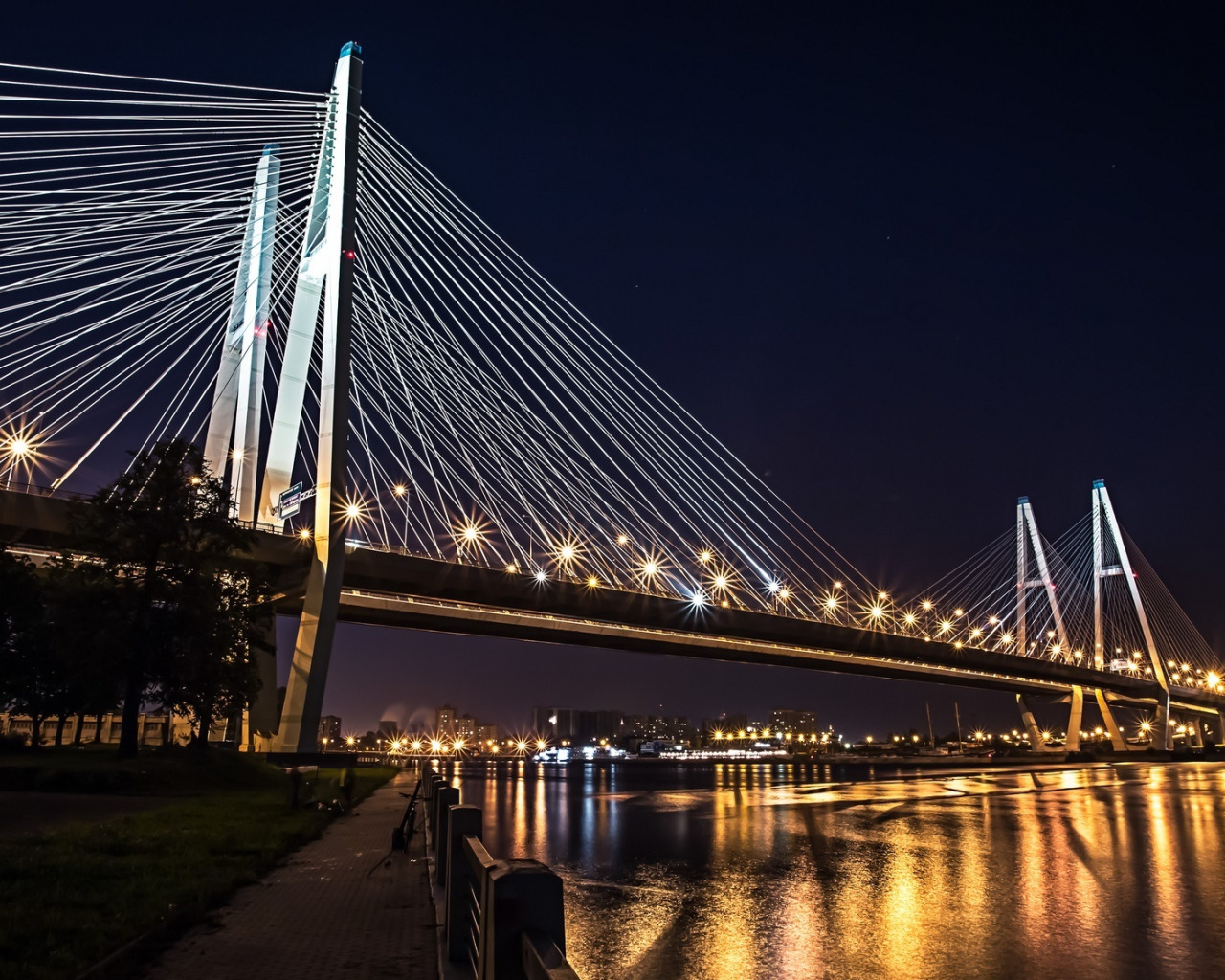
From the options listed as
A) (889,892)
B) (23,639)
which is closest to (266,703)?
(23,639)

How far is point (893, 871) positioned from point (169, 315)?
2822cm

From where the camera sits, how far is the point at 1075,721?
87125 millimetres

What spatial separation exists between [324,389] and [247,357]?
4.41 m

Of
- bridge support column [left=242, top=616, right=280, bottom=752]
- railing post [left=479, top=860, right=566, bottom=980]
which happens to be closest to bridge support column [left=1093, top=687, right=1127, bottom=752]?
bridge support column [left=242, top=616, right=280, bottom=752]

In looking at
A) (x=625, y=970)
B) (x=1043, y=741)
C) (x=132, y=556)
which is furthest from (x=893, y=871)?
(x=1043, y=741)

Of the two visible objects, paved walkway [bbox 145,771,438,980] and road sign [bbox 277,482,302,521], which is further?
road sign [bbox 277,482,302,521]

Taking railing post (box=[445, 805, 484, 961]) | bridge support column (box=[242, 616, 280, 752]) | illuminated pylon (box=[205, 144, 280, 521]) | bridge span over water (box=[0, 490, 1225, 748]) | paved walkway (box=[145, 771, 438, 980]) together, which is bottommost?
paved walkway (box=[145, 771, 438, 980])

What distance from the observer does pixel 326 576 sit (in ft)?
86.5

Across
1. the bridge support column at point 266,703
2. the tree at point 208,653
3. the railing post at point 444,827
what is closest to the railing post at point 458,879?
the railing post at point 444,827

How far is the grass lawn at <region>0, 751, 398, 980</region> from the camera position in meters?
6.28

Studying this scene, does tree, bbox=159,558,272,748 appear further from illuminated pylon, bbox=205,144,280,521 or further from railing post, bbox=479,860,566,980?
railing post, bbox=479,860,566,980

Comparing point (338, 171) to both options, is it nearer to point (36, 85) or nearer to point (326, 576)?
point (36, 85)

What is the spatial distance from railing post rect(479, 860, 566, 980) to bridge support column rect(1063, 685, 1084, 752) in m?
92.9

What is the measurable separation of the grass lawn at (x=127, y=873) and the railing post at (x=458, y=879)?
2.11 m
